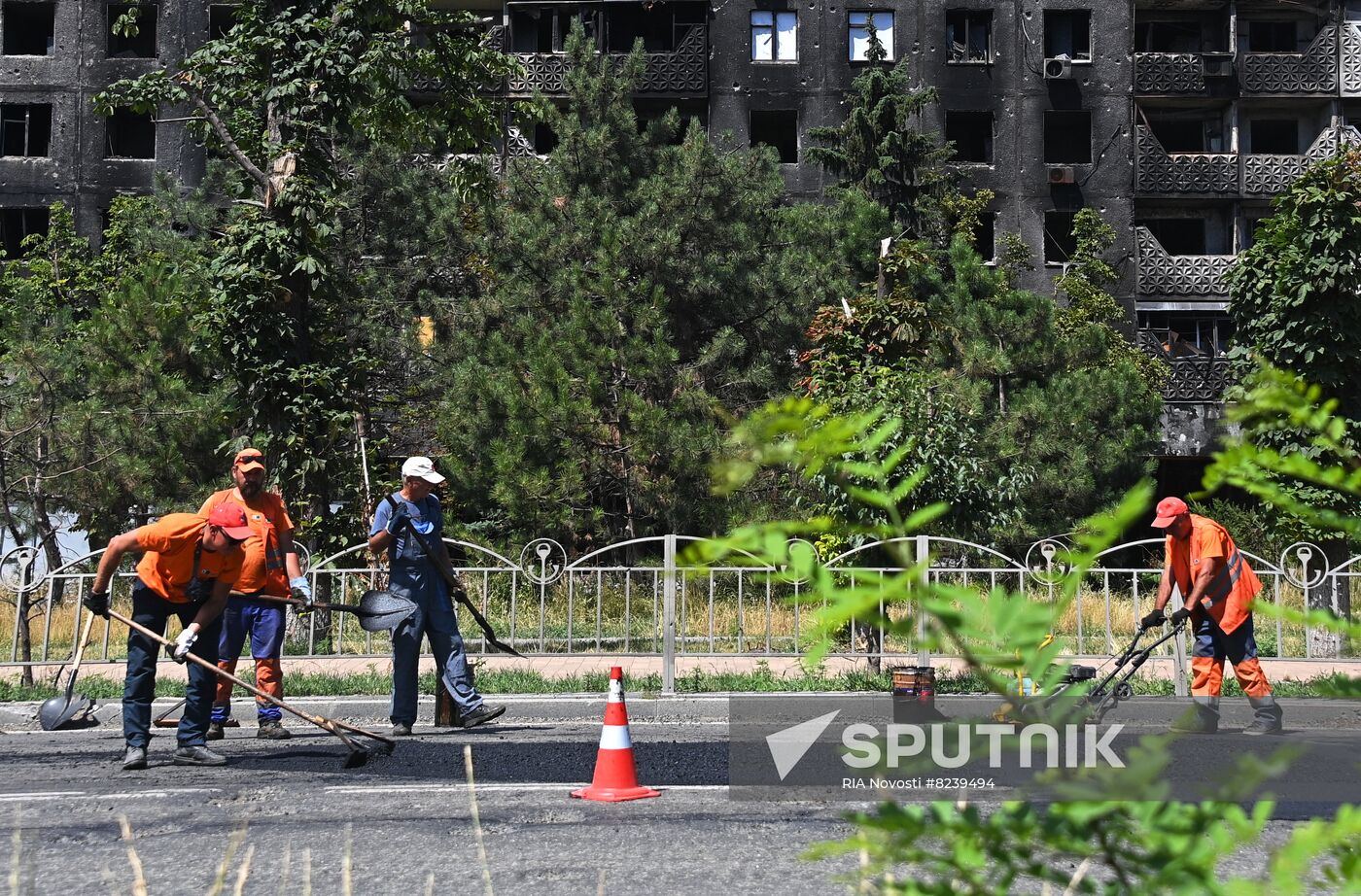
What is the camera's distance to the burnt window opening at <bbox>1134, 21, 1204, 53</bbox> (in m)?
34.7

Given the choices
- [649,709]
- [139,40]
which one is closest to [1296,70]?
[139,40]

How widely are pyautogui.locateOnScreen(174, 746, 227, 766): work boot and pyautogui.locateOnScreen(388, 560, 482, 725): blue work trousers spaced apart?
1327 mm

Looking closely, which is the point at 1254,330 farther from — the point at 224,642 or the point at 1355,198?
the point at 224,642

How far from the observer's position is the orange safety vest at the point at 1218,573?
346 inches

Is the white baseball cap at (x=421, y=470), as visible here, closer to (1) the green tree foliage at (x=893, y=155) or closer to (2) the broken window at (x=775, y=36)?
(1) the green tree foliage at (x=893, y=155)

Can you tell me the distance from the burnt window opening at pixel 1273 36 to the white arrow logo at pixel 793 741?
31003mm

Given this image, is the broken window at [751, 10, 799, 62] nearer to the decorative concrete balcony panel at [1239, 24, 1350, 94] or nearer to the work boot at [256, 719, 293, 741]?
the decorative concrete balcony panel at [1239, 24, 1350, 94]

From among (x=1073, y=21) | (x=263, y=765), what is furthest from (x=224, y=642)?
(x=1073, y=21)

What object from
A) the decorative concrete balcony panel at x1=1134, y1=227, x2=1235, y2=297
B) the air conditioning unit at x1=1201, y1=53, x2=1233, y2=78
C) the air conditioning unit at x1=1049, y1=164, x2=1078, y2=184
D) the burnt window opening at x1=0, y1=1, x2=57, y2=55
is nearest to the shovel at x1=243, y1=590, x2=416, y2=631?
the air conditioning unit at x1=1049, y1=164, x2=1078, y2=184

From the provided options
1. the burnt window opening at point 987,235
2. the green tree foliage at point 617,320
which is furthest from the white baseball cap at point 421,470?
the burnt window opening at point 987,235

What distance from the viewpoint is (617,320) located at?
21078 mm

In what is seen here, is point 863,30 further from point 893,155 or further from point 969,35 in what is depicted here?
point 893,155

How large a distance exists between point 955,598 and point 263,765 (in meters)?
7.25

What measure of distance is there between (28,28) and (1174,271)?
28.6 m
